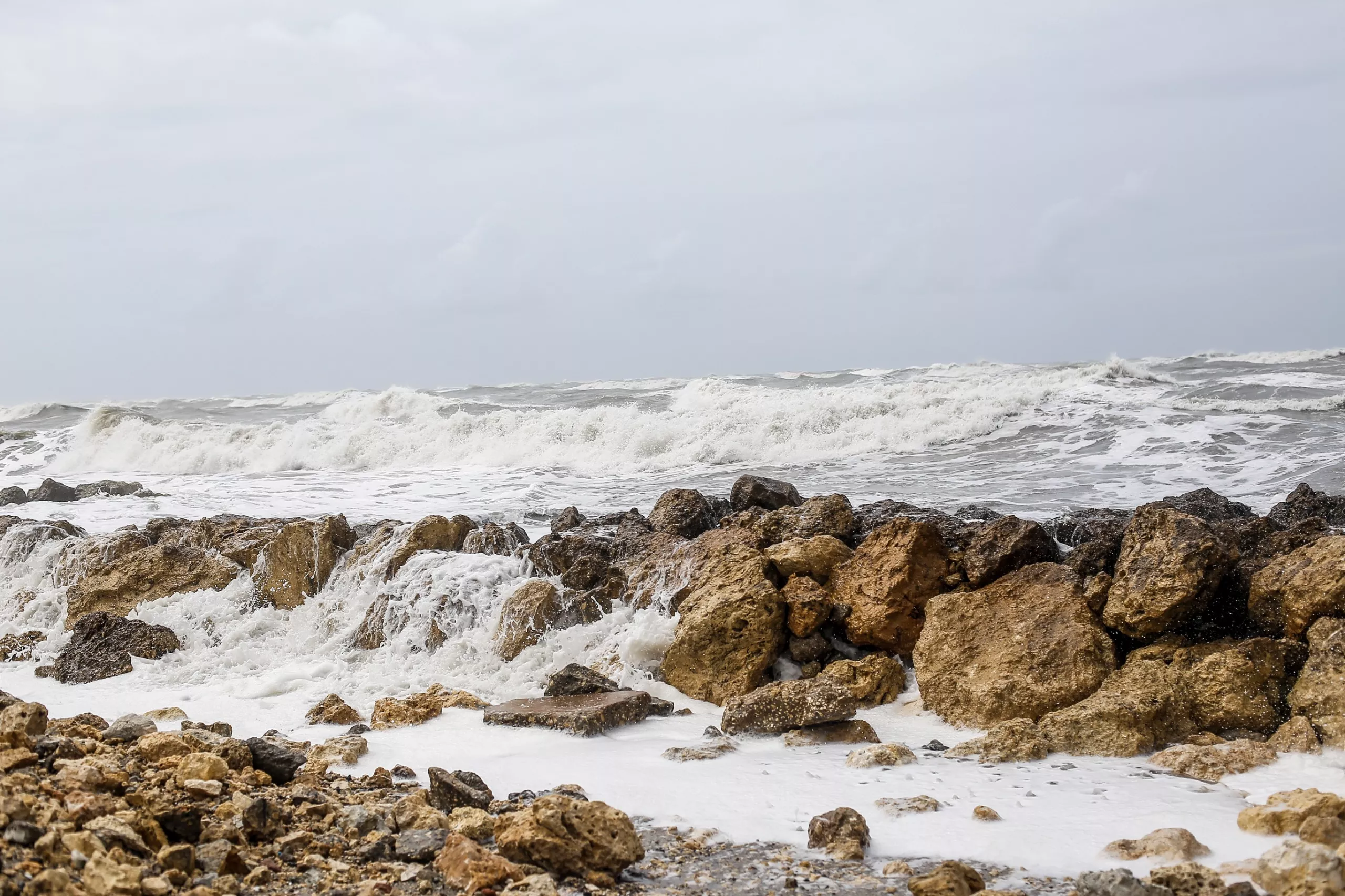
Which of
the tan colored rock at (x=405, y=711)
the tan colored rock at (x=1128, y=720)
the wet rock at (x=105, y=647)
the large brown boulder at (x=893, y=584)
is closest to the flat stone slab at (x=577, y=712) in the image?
the tan colored rock at (x=405, y=711)

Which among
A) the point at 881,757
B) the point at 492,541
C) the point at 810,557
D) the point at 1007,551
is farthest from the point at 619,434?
the point at 881,757

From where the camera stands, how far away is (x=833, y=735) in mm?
4602

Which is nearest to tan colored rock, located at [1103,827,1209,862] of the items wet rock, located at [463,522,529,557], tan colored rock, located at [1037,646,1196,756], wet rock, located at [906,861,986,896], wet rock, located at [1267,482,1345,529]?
wet rock, located at [906,861,986,896]

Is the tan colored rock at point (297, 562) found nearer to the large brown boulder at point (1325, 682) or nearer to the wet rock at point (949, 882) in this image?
the wet rock at point (949, 882)

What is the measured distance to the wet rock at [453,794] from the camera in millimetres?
3580

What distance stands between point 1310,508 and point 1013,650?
9.92 feet

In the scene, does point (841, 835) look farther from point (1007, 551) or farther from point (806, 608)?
point (1007, 551)

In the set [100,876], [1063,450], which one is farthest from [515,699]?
[1063,450]

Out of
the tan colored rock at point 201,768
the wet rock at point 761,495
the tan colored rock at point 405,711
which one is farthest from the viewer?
the wet rock at point 761,495

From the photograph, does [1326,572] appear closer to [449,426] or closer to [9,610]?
[9,610]

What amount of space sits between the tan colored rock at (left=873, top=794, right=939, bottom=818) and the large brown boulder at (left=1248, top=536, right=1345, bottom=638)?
6.95 ft

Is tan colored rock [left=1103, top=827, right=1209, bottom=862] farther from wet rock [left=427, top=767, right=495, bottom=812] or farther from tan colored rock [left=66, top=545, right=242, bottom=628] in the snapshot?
tan colored rock [left=66, top=545, right=242, bottom=628]

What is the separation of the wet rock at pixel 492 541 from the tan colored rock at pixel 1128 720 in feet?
13.9

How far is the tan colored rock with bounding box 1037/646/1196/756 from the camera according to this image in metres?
4.28
